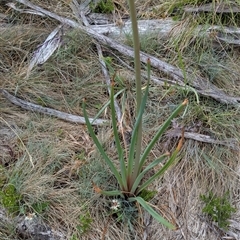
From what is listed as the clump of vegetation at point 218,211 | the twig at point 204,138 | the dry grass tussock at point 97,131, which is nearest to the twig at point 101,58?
the dry grass tussock at point 97,131

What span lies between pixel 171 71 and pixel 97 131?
0.58m

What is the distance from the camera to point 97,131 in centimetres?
220

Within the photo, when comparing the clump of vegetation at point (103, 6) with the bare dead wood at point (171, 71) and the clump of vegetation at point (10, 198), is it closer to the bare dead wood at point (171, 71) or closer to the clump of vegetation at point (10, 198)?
the bare dead wood at point (171, 71)

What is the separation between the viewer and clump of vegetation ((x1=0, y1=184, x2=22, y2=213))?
6.01 feet

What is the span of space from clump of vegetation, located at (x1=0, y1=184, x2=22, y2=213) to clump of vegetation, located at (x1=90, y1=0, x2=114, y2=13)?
1413 mm

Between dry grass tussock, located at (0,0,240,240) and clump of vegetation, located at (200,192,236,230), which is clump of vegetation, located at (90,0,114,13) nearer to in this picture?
dry grass tussock, located at (0,0,240,240)

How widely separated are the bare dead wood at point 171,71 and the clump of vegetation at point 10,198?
1.08 metres

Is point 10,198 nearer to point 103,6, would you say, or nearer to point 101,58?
point 101,58

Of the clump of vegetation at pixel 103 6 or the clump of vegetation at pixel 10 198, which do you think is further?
the clump of vegetation at pixel 103 6

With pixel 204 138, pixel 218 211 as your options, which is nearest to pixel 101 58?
pixel 204 138

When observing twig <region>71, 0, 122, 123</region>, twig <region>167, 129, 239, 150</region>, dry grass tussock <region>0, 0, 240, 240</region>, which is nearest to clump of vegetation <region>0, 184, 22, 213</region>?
dry grass tussock <region>0, 0, 240, 240</region>

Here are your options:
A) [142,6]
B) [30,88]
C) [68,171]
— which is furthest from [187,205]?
[142,6]

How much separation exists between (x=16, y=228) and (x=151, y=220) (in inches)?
24.0

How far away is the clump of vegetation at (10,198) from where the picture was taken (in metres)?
1.83
